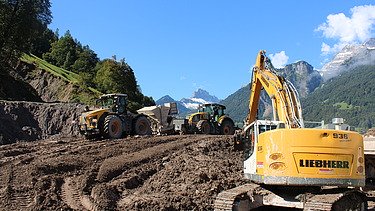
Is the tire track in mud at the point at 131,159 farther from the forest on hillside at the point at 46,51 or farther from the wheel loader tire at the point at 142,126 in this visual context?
the forest on hillside at the point at 46,51

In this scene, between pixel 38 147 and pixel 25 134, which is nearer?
pixel 38 147

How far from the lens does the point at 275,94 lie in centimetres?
1288

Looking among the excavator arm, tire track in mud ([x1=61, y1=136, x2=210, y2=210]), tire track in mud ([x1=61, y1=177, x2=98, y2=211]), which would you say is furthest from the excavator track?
tire track in mud ([x1=61, y1=177, x2=98, y2=211])

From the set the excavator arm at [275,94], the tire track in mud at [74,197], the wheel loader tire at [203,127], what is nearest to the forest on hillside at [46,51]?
the wheel loader tire at [203,127]

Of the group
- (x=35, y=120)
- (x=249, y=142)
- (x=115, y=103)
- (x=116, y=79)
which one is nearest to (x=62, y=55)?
(x=116, y=79)

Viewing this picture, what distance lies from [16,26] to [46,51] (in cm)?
5402

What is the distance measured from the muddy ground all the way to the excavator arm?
2.63 m

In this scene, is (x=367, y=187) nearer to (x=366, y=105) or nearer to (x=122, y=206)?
(x=122, y=206)

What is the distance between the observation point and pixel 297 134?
375 inches

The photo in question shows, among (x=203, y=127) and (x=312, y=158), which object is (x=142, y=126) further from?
(x=312, y=158)

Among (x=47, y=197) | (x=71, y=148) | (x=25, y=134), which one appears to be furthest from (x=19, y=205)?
(x=25, y=134)

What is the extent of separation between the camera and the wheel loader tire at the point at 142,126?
26047 mm

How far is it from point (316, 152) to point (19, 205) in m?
7.27

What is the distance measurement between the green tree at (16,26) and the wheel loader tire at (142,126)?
1866 cm
